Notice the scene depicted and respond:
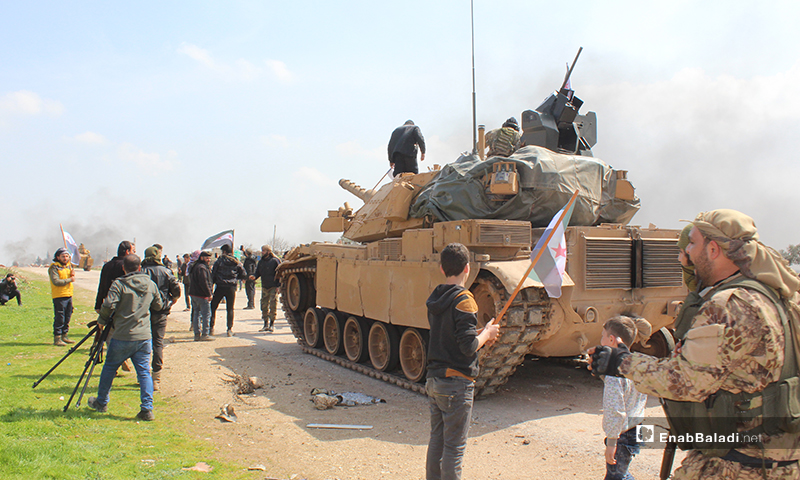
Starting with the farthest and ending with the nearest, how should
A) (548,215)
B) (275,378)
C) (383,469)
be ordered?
1. (275,378)
2. (548,215)
3. (383,469)

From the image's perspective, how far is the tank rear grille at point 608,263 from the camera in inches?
274

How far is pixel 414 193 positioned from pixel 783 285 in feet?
23.5

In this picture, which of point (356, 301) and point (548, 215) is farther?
point (356, 301)

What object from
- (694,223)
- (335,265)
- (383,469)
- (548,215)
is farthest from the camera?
(335,265)

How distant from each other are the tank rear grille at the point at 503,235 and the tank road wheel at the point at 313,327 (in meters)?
5.23

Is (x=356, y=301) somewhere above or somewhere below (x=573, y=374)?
above

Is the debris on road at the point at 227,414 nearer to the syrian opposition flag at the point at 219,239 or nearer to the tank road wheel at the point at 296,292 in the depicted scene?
the tank road wheel at the point at 296,292

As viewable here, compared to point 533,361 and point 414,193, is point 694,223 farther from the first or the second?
point 533,361

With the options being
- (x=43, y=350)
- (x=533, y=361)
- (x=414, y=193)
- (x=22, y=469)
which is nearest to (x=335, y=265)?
(x=414, y=193)

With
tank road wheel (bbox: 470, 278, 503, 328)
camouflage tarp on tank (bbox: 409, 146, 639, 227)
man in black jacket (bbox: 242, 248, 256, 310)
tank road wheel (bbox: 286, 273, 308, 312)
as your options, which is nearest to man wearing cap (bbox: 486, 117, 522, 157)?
camouflage tarp on tank (bbox: 409, 146, 639, 227)

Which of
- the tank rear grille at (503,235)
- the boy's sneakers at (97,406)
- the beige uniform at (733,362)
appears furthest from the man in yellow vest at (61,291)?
the beige uniform at (733,362)

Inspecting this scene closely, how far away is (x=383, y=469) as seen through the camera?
4934mm

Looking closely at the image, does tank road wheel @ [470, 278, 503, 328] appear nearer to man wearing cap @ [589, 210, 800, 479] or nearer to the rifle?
the rifle

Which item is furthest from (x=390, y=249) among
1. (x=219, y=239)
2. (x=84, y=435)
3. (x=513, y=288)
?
(x=219, y=239)
